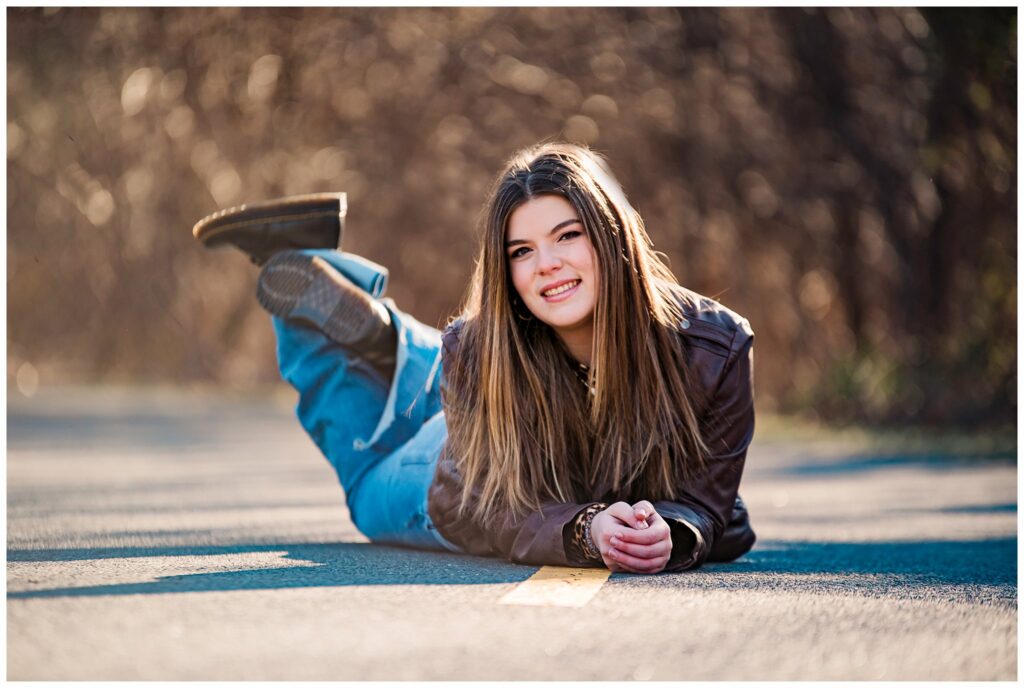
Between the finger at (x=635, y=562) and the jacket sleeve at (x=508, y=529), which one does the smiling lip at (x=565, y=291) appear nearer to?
the jacket sleeve at (x=508, y=529)

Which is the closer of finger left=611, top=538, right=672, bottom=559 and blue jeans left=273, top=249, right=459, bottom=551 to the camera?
finger left=611, top=538, right=672, bottom=559

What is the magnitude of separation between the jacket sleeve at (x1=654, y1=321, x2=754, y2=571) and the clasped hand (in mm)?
153

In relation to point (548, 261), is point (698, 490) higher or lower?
lower

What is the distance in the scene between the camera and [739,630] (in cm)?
227

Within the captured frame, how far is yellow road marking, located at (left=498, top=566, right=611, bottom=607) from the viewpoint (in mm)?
2488

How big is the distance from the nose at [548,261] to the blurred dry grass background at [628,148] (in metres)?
5.75

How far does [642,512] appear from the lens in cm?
281

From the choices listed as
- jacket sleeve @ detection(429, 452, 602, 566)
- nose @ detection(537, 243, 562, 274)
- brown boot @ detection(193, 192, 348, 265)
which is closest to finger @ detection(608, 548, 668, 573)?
jacket sleeve @ detection(429, 452, 602, 566)

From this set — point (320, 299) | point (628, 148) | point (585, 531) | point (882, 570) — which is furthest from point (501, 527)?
→ point (628, 148)

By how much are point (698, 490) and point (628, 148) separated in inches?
413

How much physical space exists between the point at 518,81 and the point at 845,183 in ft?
12.9

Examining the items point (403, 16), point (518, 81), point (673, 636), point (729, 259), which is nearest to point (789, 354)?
point (729, 259)

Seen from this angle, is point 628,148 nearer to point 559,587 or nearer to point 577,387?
point 577,387

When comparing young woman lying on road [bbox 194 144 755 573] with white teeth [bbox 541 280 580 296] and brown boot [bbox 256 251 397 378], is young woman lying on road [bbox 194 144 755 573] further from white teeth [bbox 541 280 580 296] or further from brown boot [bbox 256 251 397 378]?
brown boot [bbox 256 251 397 378]
